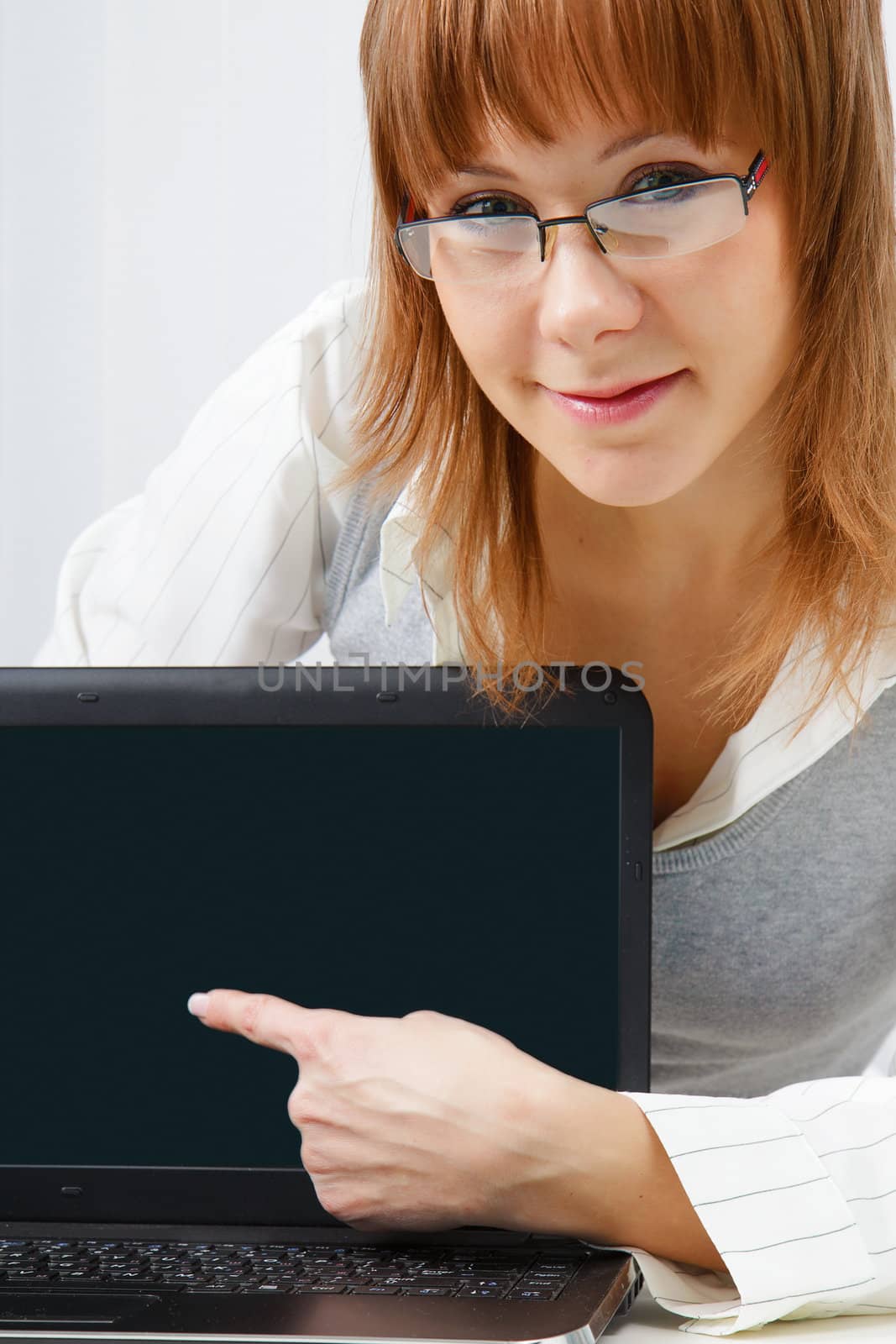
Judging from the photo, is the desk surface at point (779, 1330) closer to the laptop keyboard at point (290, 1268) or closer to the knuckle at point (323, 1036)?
the laptop keyboard at point (290, 1268)

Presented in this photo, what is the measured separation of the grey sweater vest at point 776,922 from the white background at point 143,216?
27.9 inches

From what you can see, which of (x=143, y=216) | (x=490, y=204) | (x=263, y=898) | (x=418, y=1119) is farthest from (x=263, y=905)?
(x=143, y=216)

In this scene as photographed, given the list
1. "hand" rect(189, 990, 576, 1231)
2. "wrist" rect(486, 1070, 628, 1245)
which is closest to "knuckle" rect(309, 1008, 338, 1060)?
"hand" rect(189, 990, 576, 1231)

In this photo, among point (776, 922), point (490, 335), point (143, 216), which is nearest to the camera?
point (490, 335)

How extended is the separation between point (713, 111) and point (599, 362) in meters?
0.12

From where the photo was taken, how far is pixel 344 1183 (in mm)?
653

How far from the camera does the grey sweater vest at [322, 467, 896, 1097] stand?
2.77 ft

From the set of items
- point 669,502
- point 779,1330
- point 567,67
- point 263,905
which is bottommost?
point 779,1330

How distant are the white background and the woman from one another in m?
0.53

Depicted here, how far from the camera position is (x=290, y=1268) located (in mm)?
621

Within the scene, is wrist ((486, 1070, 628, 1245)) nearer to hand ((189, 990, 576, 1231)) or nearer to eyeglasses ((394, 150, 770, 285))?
hand ((189, 990, 576, 1231))

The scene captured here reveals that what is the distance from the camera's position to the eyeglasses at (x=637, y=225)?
2.10ft

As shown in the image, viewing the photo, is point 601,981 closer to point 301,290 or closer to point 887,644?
point 887,644

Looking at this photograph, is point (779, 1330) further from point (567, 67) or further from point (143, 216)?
point (143, 216)
